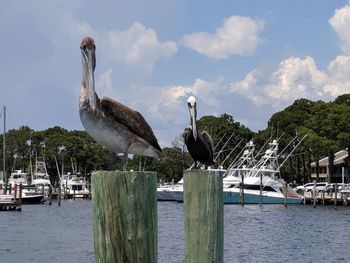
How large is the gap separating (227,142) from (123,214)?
10829 centimetres

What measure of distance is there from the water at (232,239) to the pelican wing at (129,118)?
78.5 ft

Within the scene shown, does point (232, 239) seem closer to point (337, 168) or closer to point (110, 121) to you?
point (110, 121)

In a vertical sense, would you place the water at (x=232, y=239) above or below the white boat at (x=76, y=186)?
below

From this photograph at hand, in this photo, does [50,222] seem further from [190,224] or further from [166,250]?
[190,224]

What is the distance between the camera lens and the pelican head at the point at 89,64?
729 cm

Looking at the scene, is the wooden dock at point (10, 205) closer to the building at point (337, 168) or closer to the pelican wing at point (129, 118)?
the pelican wing at point (129, 118)

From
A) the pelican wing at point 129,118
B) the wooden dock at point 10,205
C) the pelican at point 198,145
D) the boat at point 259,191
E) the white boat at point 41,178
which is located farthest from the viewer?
the white boat at point 41,178

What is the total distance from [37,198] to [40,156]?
46.9m

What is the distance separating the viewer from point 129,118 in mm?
7945

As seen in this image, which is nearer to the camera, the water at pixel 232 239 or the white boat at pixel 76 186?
the water at pixel 232 239

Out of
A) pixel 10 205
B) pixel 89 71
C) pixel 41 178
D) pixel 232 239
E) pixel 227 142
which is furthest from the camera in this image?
pixel 41 178

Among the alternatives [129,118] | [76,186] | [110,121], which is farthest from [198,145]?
[76,186]

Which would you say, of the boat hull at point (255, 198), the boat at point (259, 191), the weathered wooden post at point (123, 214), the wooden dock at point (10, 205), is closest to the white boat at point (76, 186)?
the boat hull at point (255, 198)

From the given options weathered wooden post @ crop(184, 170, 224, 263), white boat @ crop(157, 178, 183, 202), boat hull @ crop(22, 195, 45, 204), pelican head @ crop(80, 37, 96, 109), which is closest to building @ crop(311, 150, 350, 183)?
white boat @ crop(157, 178, 183, 202)
